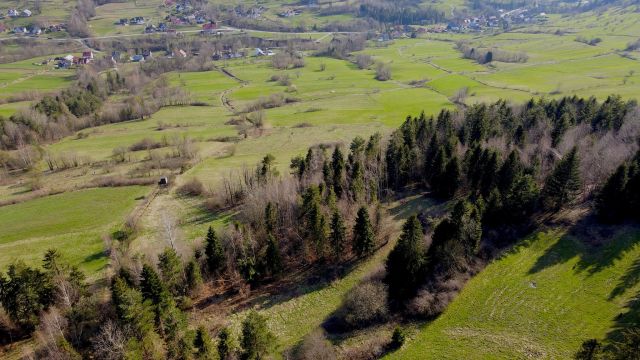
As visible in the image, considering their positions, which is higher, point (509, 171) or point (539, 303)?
point (509, 171)

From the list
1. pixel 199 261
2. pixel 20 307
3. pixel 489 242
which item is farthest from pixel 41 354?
pixel 489 242

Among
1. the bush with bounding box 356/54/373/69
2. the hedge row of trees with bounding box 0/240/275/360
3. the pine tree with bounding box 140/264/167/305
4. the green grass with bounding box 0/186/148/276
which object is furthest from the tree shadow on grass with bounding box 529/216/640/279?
the bush with bounding box 356/54/373/69

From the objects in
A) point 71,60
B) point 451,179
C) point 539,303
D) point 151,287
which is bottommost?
point 539,303

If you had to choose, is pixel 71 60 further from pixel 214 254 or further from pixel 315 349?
pixel 315 349

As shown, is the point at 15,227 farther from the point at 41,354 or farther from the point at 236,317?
the point at 236,317

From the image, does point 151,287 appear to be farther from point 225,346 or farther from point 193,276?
point 225,346

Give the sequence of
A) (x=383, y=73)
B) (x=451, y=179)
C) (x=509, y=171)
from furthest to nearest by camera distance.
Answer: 1. (x=383, y=73)
2. (x=451, y=179)
3. (x=509, y=171)

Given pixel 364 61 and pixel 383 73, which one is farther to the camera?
pixel 364 61

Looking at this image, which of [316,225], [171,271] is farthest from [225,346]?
[316,225]

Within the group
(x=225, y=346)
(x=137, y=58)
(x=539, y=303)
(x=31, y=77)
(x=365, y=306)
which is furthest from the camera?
(x=137, y=58)
